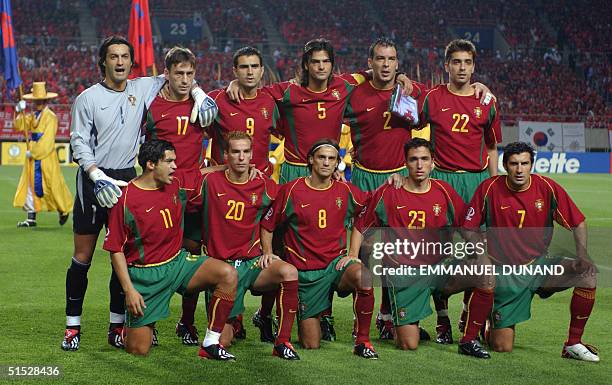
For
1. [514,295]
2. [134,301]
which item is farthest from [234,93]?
[514,295]

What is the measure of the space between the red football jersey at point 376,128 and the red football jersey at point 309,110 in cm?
10

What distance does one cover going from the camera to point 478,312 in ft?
19.9

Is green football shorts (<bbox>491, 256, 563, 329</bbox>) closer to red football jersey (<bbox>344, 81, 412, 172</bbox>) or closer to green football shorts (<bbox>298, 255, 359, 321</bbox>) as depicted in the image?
green football shorts (<bbox>298, 255, 359, 321</bbox>)

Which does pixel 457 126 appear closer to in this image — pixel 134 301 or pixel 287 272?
pixel 287 272

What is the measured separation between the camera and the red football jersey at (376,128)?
6863 mm

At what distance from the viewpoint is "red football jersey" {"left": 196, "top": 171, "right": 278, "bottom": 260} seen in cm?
625

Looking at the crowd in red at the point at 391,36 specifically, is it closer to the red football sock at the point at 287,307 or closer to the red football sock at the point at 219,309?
the red football sock at the point at 287,307

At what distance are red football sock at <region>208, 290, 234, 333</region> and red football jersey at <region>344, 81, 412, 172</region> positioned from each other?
1624 millimetres

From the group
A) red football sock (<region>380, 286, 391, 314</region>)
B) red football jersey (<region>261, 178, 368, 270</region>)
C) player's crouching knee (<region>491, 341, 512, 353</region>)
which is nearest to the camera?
player's crouching knee (<region>491, 341, 512, 353</region>)

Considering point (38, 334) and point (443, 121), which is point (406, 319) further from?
point (38, 334)

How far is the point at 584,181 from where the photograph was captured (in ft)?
80.7

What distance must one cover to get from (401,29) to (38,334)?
3721 centimetres

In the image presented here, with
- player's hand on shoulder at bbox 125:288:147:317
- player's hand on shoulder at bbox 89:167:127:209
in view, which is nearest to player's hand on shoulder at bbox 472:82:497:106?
player's hand on shoulder at bbox 89:167:127:209

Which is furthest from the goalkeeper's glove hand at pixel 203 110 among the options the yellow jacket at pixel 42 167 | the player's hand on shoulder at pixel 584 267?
the yellow jacket at pixel 42 167
